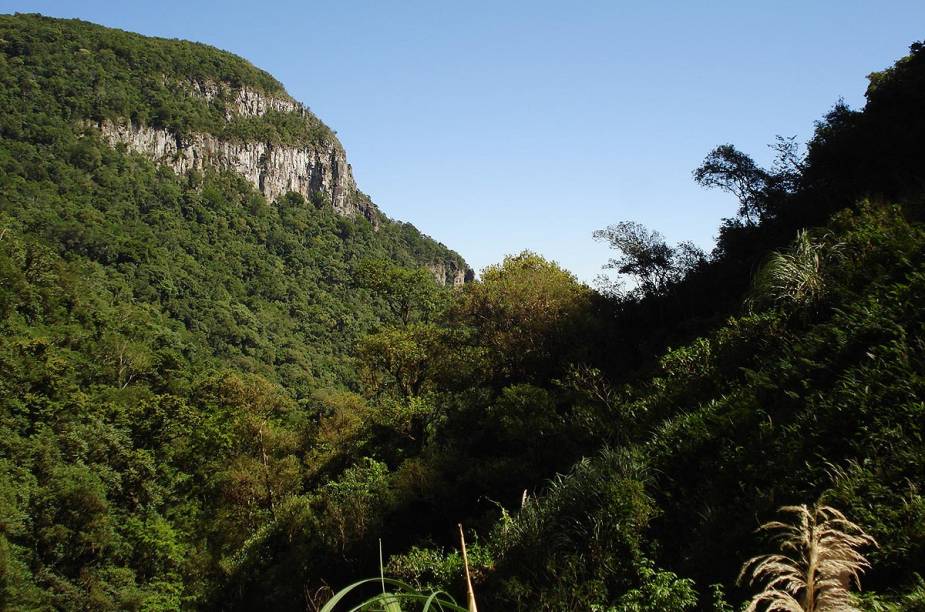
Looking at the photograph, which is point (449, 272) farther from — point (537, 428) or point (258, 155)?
point (537, 428)

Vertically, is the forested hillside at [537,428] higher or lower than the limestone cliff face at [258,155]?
lower

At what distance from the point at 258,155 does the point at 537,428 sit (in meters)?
137

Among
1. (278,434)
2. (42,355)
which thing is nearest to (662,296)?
(278,434)

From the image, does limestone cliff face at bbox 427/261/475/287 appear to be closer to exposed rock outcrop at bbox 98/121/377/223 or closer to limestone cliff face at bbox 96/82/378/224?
limestone cliff face at bbox 96/82/378/224

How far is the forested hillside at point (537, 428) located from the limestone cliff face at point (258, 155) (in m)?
68.1

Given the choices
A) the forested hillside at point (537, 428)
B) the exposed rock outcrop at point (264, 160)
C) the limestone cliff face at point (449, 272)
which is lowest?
the forested hillside at point (537, 428)

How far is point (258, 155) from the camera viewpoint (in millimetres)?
134125

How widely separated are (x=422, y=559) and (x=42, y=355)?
101ft

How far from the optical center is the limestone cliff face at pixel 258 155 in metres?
116

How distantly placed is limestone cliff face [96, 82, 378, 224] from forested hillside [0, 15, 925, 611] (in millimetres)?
68106

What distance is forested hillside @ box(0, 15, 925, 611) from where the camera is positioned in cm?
584

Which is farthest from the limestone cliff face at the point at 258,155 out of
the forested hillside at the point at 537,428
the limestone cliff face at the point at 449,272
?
the forested hillside at the point at 537,428

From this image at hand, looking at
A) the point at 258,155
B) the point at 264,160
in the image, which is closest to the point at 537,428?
the point at 264,160

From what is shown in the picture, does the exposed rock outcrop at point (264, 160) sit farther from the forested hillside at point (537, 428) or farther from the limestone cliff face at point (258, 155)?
the forested hillside at point (537, 428)
